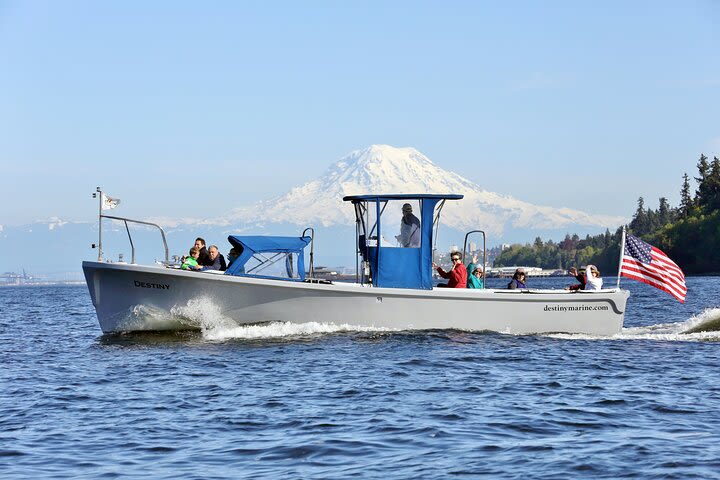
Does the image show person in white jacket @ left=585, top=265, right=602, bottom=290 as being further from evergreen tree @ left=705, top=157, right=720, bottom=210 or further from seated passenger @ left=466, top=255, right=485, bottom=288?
evergreen tree @ left=705, top=157, right=720, bottom=210

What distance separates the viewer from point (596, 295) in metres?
26.3

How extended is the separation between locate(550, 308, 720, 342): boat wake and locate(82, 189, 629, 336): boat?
6.82 feet

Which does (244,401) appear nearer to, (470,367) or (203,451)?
(203,451)

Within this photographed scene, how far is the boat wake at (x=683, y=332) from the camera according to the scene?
1030 inches

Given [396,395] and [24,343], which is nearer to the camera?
[396,395]

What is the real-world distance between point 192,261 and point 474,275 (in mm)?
7228

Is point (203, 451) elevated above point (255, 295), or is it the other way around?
point (255, 295)

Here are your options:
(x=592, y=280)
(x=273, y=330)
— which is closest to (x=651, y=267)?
(x=592, y=280)

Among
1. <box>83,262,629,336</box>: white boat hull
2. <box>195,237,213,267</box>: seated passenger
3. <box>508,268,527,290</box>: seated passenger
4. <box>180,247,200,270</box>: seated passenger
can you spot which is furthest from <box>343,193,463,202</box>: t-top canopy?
<box>180,247,200,270</box>: seated passenger

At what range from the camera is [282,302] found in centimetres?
2428

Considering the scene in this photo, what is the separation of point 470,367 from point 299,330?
5874mm

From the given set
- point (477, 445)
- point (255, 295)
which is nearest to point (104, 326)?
point (255, 295)

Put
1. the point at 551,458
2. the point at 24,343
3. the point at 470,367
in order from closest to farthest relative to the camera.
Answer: the point at 551,458, the point at 470,367, the point at 24,343

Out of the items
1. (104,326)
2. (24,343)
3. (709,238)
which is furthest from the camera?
(709,238)
